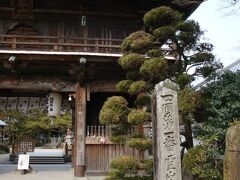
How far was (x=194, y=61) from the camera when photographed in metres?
10.4

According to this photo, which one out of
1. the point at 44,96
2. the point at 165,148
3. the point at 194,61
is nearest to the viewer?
the point at 165,148

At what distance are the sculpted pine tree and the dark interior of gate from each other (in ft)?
8.39

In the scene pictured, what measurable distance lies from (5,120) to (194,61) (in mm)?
27963

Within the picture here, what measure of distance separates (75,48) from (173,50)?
4253 millimetres

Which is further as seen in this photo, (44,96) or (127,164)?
(44,96)

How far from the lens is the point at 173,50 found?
10.7 meters

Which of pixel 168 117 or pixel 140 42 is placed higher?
pixel 140 42

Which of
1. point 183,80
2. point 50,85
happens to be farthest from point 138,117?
point 50,85

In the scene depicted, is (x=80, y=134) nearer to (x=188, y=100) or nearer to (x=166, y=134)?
(x=188, y=100)

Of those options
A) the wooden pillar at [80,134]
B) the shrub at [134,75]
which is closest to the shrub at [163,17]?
the shrub at [134,75]

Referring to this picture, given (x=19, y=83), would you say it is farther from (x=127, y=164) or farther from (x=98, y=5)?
(x=127, y=164)

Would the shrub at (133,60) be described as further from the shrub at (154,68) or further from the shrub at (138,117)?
the shrub at (138,117)

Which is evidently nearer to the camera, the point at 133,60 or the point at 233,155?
the point at 233,155

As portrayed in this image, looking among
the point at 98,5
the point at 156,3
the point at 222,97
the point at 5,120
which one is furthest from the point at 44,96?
the point at 5,120
